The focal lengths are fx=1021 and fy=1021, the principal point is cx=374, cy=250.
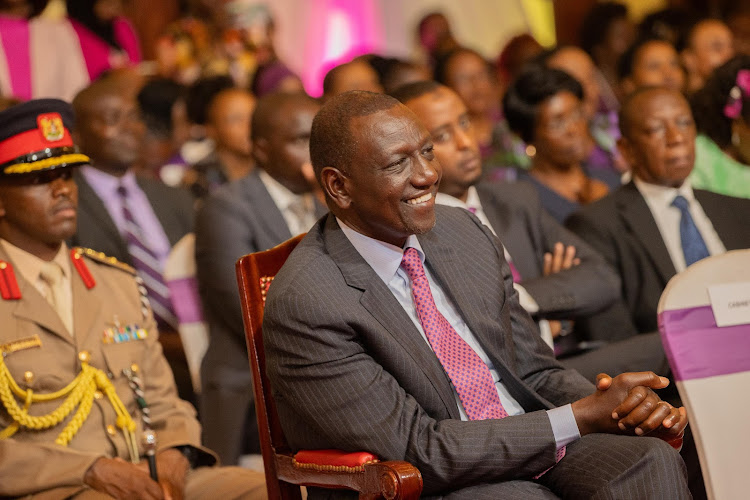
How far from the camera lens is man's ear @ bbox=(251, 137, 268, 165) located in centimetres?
462

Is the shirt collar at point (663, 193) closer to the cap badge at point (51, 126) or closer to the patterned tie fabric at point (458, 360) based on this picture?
the patterned tie fabric at point (458, 360)

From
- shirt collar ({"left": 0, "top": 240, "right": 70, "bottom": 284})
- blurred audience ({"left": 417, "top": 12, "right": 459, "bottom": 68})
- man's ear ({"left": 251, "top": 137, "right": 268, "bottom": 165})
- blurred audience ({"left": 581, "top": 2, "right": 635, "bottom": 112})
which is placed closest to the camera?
shirt collar ({"left": 0, "top": 240, "right": 70, "bottom": 284})

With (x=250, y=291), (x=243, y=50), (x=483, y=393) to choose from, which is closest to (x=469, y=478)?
(x=483, y=393)

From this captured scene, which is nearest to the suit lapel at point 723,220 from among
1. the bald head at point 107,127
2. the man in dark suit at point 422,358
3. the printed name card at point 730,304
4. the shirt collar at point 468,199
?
the shirt collar at point 468,199

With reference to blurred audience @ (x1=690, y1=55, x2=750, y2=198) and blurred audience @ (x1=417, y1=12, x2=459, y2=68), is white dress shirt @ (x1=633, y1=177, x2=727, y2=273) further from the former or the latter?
blurred audience @ (x1=417, y1=12, x2=459, y2=68)

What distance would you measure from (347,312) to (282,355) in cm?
21

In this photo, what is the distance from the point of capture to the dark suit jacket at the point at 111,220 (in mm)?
4680

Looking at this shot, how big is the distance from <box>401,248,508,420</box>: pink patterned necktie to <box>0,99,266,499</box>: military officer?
0.81m

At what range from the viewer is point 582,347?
3.83 meters

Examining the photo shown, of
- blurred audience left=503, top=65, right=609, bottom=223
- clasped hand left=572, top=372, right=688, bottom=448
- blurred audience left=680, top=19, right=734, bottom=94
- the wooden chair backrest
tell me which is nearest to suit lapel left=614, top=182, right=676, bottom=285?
blurred audience left=503, top=65, right=609, bottom=223

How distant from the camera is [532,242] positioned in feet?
13.1

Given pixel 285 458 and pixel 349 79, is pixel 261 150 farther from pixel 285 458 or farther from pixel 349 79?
pixel 285 458

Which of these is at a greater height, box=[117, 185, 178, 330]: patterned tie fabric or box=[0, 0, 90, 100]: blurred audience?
box=[0, 0, 90, 100]: blurred audience

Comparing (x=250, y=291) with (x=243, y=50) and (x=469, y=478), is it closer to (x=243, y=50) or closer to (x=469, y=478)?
(x=469, y=478)
